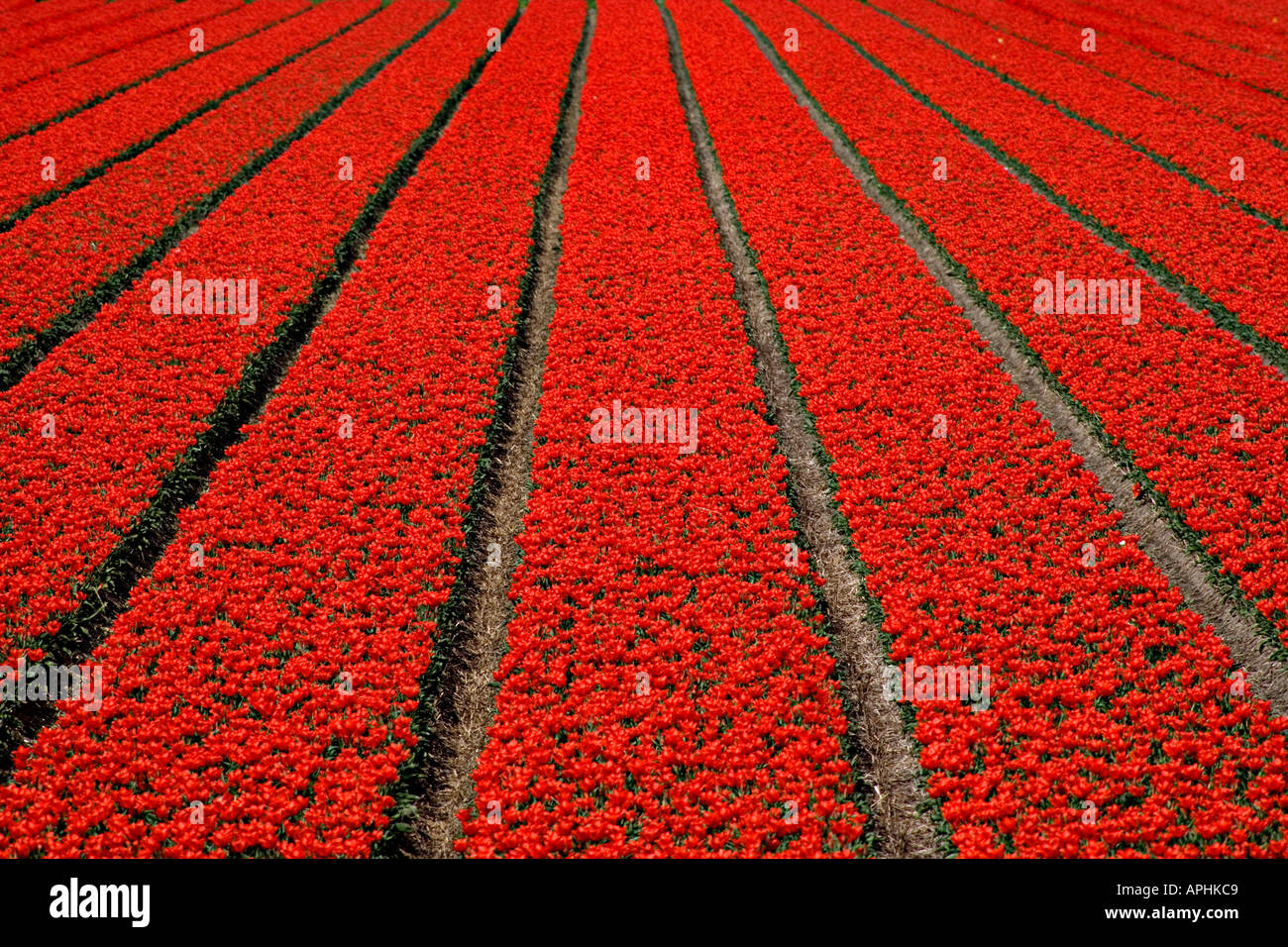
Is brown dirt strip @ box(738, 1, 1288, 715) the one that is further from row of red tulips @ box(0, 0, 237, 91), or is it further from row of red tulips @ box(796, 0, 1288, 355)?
row of red tulips @ box(0, 0, 237, 91)

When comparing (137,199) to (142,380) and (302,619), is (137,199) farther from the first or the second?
(302,619)

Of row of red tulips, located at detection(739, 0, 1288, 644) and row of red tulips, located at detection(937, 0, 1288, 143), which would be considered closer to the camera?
row of red tulips, located at detection(739, 0, 1288, 644)

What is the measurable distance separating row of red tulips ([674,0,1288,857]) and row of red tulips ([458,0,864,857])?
1285 millimetres

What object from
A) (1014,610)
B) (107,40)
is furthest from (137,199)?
(107,40)

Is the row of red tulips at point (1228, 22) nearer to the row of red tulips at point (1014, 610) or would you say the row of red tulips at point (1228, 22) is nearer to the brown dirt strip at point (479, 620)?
the row of red tulips at point (1014, 610)

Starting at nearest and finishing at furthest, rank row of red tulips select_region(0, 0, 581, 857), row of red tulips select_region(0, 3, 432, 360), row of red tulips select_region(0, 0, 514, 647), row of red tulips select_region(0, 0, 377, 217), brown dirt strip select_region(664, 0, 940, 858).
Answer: row of red tulips select_region(0, 0, 581, 857) → brown dirt strip select_region(664, 0, 940, 858) → row of red tulips select_region(0, 0, 514, 647) → row of red tulips select_region(0, 3, 432, 360) → row of red tulips select_region(0, 0, 377, 217)

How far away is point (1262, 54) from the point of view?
33.2 metres

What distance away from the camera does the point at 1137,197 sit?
2012 centimetres

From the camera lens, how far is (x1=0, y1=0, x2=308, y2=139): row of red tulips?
81.3 feet

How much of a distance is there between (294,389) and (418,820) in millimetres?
8403

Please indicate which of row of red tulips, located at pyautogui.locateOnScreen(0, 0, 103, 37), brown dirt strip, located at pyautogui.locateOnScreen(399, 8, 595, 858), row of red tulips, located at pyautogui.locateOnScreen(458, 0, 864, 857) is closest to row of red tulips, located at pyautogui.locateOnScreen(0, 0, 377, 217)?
row of red tulips, located at pyautogui.locateOnScreen(0, 0, 103, 37)

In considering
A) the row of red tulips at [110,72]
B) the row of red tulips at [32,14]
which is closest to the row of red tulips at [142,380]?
the row of red tulips at [110,72]

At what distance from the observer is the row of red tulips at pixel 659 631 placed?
720cm

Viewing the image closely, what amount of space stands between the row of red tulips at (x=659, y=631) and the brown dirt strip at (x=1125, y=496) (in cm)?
538
